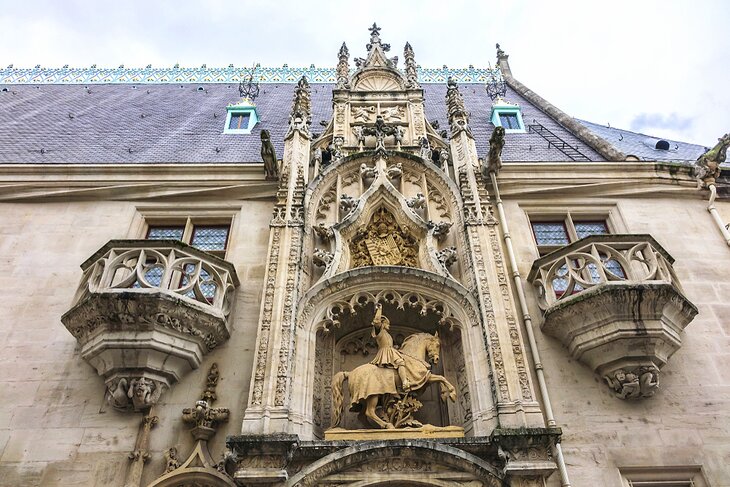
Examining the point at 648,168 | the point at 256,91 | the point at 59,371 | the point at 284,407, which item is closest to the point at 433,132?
the point at 648,168

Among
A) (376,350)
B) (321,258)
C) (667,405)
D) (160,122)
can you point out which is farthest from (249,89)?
(667,405)

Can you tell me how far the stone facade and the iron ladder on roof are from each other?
1.60 m

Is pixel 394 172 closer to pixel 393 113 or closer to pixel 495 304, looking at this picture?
pixel 393 113

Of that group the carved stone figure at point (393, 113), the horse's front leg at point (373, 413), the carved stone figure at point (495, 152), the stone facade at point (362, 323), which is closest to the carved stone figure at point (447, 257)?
the stone facade at point (362, 323)

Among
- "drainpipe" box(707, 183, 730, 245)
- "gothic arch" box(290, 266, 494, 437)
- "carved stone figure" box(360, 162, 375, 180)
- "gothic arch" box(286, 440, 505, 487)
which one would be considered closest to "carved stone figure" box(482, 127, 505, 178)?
"carved stone figure" box(360, 162, 375, 180)

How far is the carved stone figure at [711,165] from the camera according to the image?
10.1 meters

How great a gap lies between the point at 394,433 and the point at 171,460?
107 inches

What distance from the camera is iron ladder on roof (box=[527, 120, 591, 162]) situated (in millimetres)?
11922

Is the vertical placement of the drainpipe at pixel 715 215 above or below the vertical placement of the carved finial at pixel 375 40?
below

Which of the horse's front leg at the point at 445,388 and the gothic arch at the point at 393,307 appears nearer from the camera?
the horse's front leg at the point at 445,388

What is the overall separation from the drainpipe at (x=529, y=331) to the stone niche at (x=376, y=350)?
993 millimetres

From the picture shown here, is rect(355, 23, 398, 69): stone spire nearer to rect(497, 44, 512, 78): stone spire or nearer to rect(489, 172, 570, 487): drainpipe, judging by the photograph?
rect(489, 172, 570, 487): drainpipe

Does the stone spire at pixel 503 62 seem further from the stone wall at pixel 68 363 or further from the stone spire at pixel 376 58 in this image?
the stone wall at pixel 68 363

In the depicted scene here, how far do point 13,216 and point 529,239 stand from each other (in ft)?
30.0
